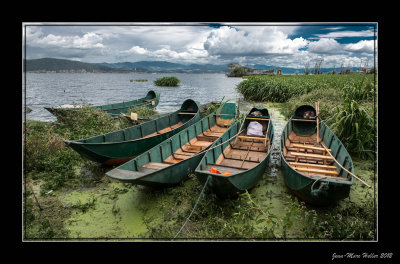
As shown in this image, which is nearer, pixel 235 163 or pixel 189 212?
pixel 189 212

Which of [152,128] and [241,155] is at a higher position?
[152,128]

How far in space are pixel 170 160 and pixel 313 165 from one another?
3.99 meters

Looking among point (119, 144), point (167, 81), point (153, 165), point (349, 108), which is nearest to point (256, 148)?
point (349, 108)

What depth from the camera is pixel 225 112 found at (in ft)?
39.6

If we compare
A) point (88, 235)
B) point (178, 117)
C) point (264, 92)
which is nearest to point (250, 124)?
point (178, 117)

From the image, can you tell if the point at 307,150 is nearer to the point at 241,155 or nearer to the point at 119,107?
the point at 241,155

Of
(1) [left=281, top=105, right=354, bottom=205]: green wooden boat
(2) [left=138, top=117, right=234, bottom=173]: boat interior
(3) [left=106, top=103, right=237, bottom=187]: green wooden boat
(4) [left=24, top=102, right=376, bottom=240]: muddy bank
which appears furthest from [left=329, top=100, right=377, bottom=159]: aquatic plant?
(3) [left=106, top=103, right=237, bottom=187]: green wooden boat

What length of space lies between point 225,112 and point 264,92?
31.4ft

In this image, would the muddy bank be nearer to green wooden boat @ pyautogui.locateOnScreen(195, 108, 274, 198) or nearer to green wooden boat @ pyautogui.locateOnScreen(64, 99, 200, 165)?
green wooden boat @ pyautogui.locateOnScreen(195, 108, 274, 198)

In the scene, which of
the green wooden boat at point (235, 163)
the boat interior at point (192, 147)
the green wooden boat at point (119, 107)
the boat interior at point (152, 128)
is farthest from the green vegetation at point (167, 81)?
the green wooden boat at point (235, 163)

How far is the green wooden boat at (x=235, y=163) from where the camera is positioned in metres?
5.10

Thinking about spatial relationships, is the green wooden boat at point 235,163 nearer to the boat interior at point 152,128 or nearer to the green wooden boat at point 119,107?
the boat interior at point 152,128

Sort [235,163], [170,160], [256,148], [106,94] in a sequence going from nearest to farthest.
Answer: [235,163], [170,160], [256,148], [106,94]

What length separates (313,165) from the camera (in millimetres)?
6398
